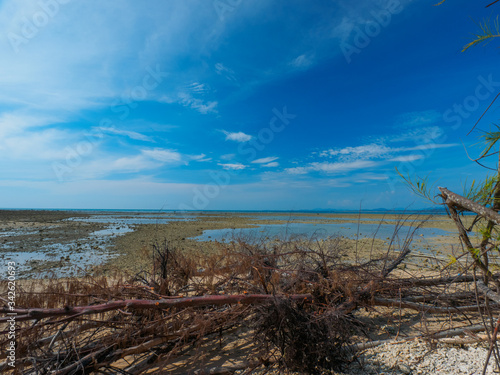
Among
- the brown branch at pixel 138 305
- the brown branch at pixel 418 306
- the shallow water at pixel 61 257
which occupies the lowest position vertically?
the shallow water at pixel 61 257

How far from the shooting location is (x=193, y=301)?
3.04 m

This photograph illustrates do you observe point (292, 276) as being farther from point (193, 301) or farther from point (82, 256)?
point (82, 256)

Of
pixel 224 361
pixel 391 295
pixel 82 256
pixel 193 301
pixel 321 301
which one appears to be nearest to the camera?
pixel 193 301

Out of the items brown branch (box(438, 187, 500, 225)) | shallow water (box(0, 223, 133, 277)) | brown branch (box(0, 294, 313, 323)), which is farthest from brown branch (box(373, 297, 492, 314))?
shallow water (box(0, 223, 133, 277))

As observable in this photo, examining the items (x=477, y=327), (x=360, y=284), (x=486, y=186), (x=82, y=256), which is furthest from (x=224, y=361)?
(x=82, y=256)

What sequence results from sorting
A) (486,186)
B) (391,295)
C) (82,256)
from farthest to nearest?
(82,256)
(391,295)
(486,186)

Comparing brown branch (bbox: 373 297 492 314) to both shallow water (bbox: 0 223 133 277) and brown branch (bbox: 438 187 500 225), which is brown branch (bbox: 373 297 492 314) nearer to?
brown branch (bbox: 438 187 500 225)

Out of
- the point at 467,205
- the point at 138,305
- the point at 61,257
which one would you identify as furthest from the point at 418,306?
the point at 61,257

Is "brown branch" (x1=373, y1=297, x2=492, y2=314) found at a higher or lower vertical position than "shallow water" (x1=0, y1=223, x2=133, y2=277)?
higher

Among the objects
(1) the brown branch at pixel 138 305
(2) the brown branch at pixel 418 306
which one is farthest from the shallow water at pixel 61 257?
(2) the brown branch at pixel 418 306

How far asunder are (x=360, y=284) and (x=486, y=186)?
2762 mm

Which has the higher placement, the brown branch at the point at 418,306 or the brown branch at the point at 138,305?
the brown branch at the point at 138,305

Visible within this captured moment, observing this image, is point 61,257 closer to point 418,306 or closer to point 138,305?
point 138,305

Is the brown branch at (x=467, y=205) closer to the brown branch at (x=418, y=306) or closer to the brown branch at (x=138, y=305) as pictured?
the brown branch at (x=138, y=305)
